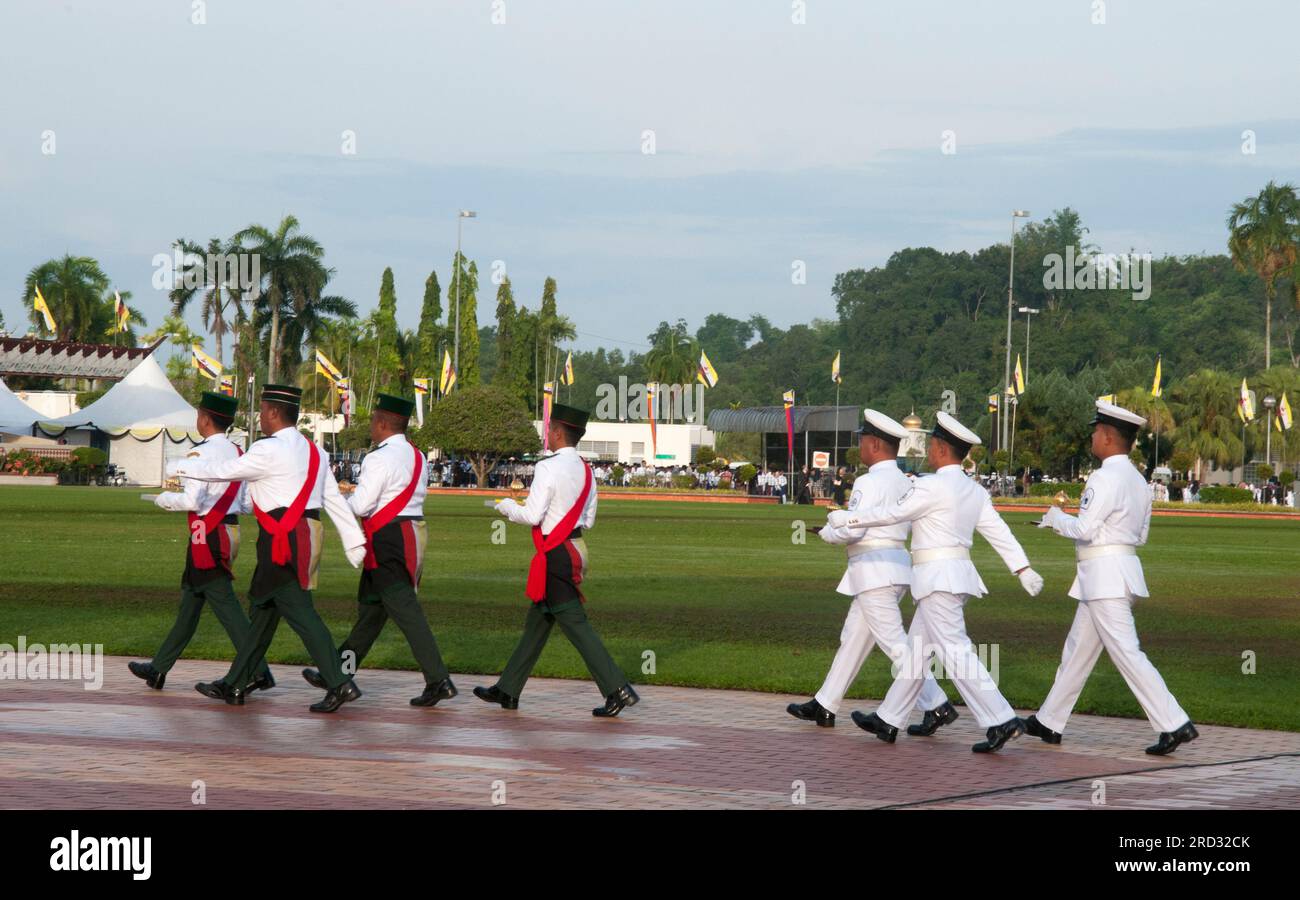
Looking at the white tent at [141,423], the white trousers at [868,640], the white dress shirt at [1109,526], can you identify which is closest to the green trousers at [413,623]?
the white trousers at [868,640]

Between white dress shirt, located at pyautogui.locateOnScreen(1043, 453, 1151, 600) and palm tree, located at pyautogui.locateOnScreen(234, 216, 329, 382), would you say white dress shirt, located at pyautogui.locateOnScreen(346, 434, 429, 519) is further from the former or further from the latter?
palm tree, located at pyautogui.locateOnScreen(234, 216, 329, 382)

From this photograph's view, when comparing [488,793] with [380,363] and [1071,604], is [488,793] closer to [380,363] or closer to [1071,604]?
[1071,604]

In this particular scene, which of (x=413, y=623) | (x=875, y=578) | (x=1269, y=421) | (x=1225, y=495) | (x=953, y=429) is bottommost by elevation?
(x=1225, y=495)

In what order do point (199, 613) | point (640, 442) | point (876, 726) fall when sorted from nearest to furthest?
point (876, 726)
point (199, 613)
point (640, 442)

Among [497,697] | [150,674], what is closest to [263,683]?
[150,674]

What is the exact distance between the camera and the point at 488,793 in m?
7.49

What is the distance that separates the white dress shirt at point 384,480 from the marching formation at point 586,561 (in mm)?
12

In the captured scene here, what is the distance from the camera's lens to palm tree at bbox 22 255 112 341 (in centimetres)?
10025

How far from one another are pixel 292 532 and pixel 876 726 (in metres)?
3.68

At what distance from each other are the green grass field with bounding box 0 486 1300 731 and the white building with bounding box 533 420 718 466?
70.3 meters

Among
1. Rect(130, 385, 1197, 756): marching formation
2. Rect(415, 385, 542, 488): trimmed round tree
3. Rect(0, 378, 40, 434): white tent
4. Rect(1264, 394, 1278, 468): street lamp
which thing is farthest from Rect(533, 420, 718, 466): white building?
Rect(130, 385, 1197, 756): marching formation

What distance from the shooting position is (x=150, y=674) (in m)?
10.8

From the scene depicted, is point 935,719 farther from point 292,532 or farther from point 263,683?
point 263,683
